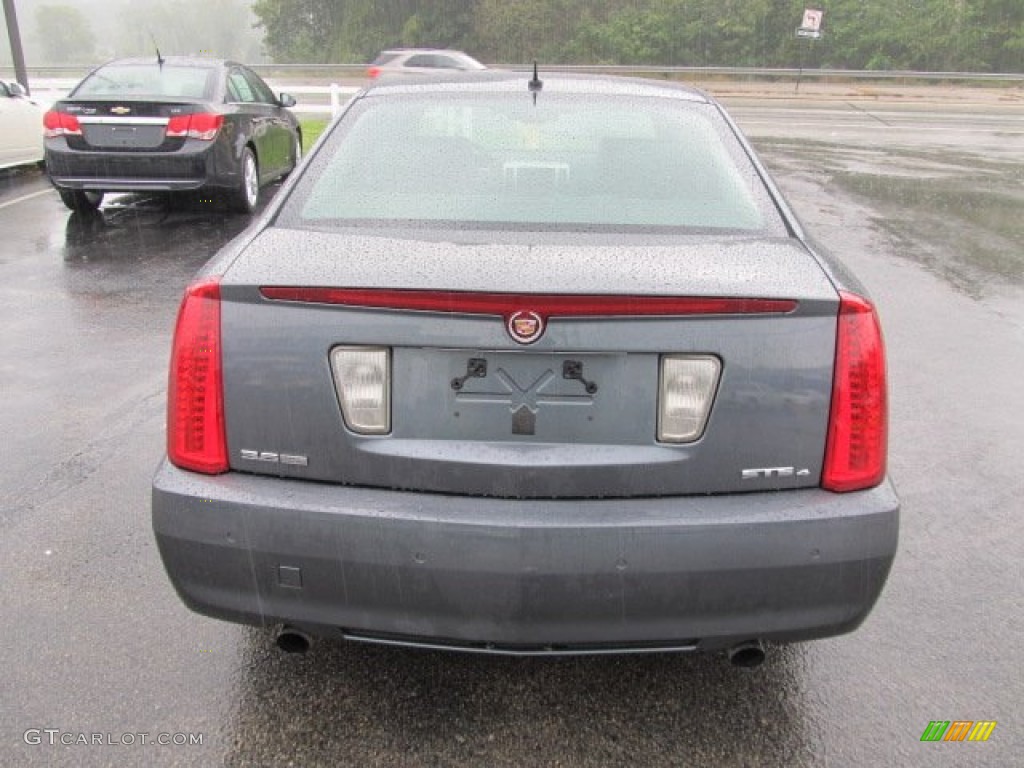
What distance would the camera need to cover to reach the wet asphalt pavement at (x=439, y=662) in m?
2.43

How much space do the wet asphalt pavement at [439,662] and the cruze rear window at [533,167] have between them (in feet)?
4.37

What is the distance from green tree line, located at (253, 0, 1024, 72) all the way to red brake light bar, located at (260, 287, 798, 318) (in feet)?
155

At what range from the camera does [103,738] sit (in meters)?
2.41

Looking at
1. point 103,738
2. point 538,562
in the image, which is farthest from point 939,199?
point 103,738

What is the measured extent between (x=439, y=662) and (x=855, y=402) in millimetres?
1422

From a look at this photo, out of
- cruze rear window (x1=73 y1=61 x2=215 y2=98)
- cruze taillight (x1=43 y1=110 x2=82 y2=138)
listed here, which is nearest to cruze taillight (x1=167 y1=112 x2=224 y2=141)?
cruze rear window (x1=73 y1=61 x2=215 y2=98)

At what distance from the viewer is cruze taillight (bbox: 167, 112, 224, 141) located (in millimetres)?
8594

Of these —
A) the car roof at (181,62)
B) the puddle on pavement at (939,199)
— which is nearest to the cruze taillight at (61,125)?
the car roof at (181,62)

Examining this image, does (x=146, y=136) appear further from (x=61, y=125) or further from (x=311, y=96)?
(x=311, y=96)

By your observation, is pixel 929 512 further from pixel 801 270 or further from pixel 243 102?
pixel 243 102

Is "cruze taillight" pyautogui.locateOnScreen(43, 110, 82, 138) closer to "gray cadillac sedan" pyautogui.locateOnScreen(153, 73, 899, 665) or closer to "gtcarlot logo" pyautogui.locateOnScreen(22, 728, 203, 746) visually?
"gray cadillac sedan" pyautogui.locateOnScreen(153, 73, 899, 665)

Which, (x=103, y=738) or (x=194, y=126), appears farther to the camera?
(x=194, y=126)

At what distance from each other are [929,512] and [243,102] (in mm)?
8256

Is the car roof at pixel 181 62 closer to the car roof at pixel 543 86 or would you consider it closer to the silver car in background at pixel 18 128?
the silver car in background at pixel 18 128
